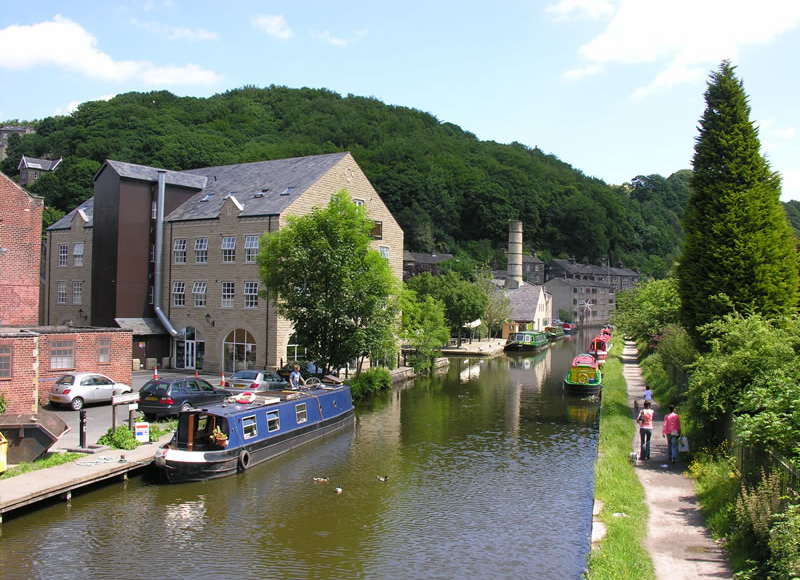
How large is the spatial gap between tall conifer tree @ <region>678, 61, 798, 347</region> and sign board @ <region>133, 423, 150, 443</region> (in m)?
19.1

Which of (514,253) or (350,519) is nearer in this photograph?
(350,519)

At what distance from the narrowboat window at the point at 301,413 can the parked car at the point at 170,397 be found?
3940 mm

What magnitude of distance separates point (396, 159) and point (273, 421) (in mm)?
110298

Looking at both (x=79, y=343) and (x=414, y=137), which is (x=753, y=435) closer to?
(x=79, y=343)

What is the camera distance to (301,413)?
2366 centimetres

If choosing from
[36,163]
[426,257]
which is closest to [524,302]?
[426,257]

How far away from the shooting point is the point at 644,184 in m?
197

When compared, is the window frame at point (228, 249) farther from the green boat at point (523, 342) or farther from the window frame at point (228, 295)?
the green boat at point (523, 342)

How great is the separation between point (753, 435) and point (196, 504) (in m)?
12.7

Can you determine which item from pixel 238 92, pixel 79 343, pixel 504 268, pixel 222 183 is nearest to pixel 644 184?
pixel 504 268

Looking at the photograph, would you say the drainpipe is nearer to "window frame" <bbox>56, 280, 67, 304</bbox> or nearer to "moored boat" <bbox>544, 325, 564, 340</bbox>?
"window frame" <bbox>56, 280, 67, 304</bbox>

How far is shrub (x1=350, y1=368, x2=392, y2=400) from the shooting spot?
1336 inches

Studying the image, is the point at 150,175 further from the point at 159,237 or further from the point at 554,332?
the point at 554,332

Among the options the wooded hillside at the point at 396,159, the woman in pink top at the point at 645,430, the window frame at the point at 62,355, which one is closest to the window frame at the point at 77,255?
the window frame at the point at 62,355
